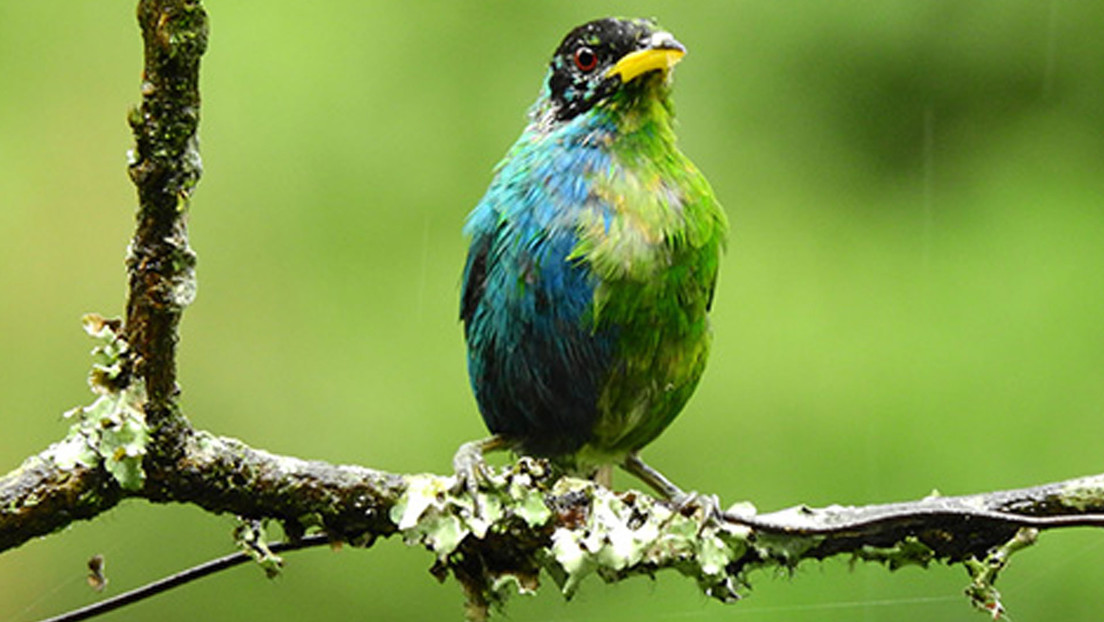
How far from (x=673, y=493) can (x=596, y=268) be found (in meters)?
0.49

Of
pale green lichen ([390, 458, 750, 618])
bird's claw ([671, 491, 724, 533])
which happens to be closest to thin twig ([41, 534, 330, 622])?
pale green lichen ([390, 458, 750, 618])

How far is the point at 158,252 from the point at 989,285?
3.28 metres

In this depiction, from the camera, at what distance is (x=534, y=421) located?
3.36 meters

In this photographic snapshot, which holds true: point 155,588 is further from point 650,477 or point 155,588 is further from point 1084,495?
point 650,477

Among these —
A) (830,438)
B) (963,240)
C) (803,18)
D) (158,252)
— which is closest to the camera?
(158,252)

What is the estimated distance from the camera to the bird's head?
3.29 m

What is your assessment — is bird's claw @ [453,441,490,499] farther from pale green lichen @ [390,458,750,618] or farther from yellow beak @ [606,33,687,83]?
yellow beak @ [606,33,687,83]

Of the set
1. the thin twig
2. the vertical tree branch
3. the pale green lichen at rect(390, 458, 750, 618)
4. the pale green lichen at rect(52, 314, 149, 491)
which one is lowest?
the thin twig

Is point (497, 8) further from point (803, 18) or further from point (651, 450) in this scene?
point (651, 450)

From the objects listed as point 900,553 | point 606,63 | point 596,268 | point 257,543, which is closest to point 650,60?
point 606,63

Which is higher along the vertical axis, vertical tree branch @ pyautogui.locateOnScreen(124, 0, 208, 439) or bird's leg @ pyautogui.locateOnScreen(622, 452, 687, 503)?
bird's leg @ pyautogui.locateOnScreen(622, 452, 687, 503)

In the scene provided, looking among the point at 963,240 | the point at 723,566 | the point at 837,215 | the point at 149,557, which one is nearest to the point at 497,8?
the point at 837,215

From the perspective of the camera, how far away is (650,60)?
10.7 ft

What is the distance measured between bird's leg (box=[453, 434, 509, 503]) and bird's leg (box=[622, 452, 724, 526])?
28cm
